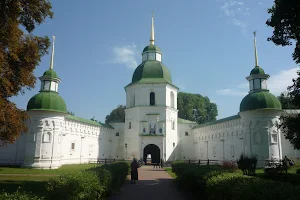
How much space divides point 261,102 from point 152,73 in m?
16.9

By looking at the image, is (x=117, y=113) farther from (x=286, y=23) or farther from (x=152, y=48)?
(x=286, y=23)

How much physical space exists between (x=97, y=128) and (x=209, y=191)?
99.3ft

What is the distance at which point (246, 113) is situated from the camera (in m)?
28.5

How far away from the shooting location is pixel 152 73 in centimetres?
3959

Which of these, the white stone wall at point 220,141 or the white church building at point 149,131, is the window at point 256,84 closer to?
the white church building at point 149,131

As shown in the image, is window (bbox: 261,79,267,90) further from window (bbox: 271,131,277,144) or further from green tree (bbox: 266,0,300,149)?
green tree (bbox: 266,0,300,149)

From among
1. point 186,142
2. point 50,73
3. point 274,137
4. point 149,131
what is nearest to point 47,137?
point 50,73

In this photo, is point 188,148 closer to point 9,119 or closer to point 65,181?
point 9,119

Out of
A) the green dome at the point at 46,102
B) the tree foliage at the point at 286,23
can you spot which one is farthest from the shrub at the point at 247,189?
the green dome at the point at 46,102

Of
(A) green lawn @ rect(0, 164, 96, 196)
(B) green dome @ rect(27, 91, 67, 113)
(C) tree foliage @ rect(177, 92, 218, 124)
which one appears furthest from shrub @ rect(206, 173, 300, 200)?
(C) tree foliage @ rect(177, 92, 218, 124)

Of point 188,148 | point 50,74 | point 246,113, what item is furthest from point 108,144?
point 246,113

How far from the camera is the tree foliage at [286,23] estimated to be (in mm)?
11316

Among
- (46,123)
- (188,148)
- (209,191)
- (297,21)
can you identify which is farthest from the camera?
(188,148)

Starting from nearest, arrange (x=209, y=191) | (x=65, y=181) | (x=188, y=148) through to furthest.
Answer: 1. (x=65, y=181)
2. (x=209, y=191)
3. (x=188, y=148)
